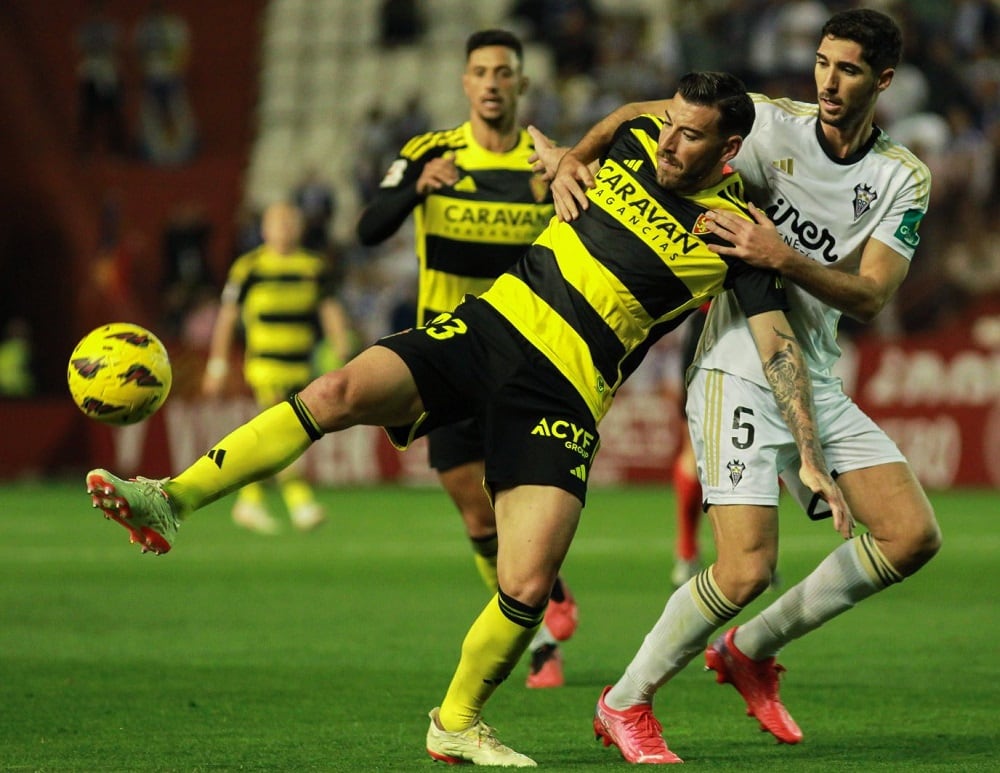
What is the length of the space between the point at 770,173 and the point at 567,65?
16.9 meters

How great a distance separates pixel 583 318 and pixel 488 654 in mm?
1084

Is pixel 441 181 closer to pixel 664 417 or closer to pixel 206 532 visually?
pixel 206 532

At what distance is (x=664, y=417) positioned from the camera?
706 inches

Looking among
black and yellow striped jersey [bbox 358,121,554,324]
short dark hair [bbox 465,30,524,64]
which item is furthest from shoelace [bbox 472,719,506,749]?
short dark hair [bbox 465,30,524,64]

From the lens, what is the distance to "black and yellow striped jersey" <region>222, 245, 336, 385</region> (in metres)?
14.1

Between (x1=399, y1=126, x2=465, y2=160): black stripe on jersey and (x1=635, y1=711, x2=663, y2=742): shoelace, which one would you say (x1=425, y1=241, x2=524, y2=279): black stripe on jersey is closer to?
(x1=399, y1=126, x2=465, y2=160): black stripe on jersey

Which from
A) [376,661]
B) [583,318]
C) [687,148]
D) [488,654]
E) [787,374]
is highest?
[687,148]

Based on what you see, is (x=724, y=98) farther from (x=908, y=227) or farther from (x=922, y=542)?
(x=922, y=542)

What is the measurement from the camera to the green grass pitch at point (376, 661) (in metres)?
5.62

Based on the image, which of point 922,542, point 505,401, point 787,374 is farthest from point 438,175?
point 922,542

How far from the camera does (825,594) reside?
5.89 m

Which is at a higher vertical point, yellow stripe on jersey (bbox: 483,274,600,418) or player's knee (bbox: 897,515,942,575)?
yellow stripe on jersey (bbox: 483,274,600,418)

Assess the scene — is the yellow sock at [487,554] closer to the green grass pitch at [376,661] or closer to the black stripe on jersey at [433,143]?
the green grass pitch at [376,661]

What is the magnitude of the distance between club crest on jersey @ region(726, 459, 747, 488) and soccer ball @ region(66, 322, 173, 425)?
5.98ft
